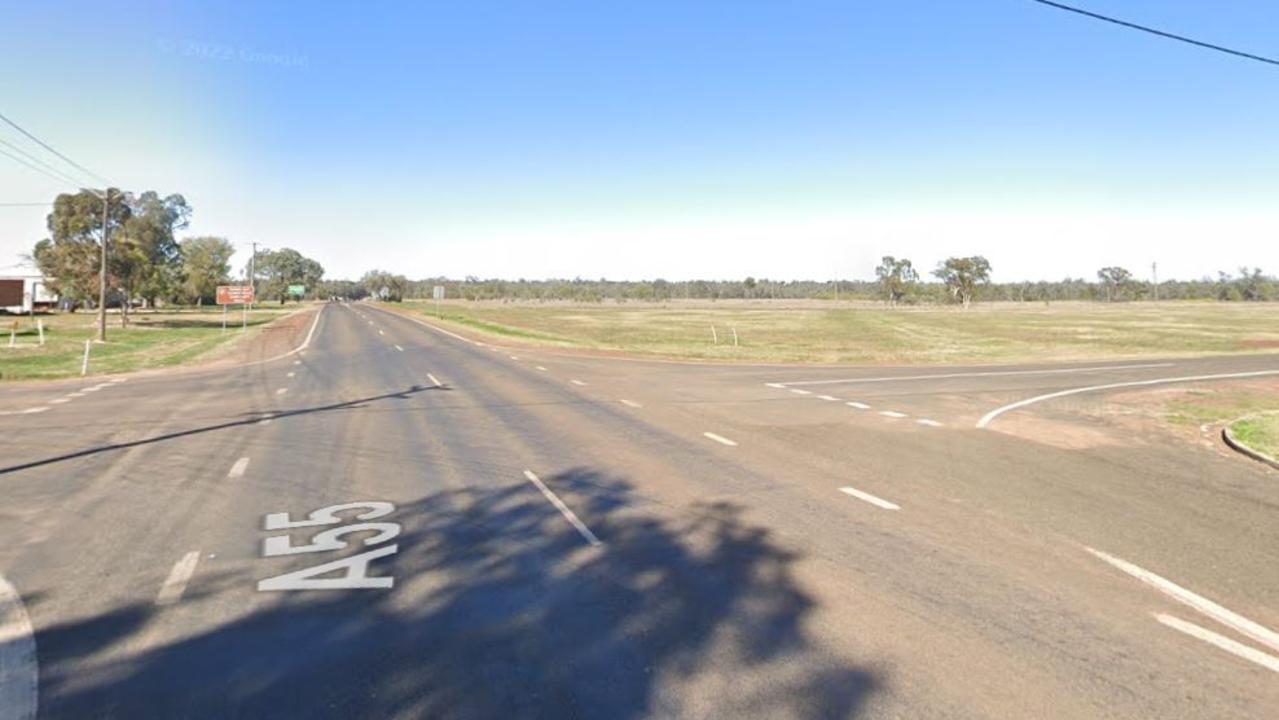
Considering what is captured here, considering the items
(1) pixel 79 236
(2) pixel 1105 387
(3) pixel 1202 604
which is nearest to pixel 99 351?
(1) pixel 79 236

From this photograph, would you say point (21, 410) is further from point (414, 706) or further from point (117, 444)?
point (414, 706)

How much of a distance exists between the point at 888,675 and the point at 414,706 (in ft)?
8.95

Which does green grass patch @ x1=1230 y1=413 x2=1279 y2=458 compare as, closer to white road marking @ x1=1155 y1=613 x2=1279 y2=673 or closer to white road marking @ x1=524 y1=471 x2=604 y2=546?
white road marking @ x1=1155 y1=613 x2=1279 y2=673

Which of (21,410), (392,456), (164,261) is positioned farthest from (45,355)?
(164,261)

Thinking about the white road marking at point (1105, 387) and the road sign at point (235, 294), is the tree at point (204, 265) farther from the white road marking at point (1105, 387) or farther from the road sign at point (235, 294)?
the white road marking at point (1105, 387)

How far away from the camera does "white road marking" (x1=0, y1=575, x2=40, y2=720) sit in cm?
379

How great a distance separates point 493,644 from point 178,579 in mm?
2890

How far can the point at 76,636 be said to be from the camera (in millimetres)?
4590

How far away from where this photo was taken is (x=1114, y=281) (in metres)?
185

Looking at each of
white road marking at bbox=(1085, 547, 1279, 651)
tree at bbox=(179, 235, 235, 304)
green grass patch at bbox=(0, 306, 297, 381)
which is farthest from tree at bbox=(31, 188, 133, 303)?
white road marking at bbox=(1085, 547, 1279, 651)

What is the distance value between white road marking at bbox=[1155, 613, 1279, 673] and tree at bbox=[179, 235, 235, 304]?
10061cm

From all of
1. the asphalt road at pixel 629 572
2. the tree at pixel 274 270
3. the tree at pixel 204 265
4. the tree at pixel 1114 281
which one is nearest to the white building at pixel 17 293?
the tree at pixel 204 265

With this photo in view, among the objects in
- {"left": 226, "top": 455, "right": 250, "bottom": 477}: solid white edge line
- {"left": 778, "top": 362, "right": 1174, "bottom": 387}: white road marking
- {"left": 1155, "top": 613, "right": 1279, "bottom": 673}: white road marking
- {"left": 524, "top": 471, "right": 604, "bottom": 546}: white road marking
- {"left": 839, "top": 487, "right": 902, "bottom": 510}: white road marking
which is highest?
{"left": 778, "top": 362, "right": 1174, "bottom": 387}: white road marking

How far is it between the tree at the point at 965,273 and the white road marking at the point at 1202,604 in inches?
5900
